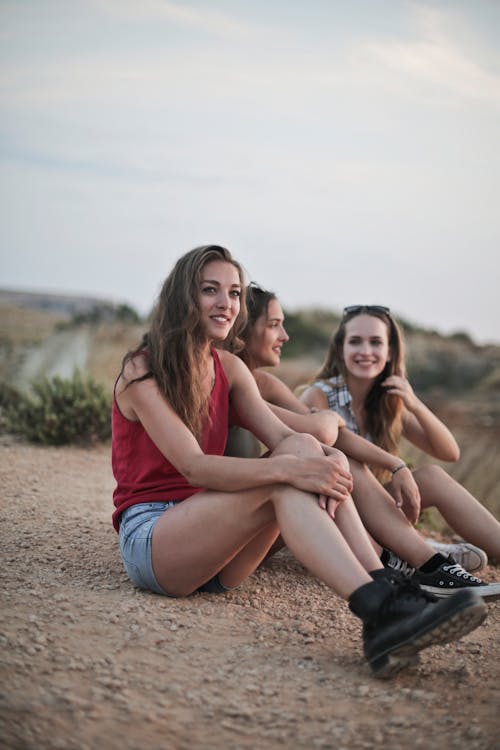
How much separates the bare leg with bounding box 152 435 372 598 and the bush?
3.94 m

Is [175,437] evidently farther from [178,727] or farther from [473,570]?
[473,570]

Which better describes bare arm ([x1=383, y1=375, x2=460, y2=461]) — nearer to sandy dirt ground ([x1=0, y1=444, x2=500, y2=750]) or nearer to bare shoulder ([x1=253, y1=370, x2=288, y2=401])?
bare shoulder ([x1=253, y1=370, x2=288, y2=401])

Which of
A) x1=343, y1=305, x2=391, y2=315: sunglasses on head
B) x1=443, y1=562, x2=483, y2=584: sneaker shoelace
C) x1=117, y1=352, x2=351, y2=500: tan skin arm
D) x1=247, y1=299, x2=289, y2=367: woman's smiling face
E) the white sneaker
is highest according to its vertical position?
x1=343, y1=305, x2=391, y2=315: sunglasses on head

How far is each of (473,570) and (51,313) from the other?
52.3 feet

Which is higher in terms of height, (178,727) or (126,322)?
(126,322)

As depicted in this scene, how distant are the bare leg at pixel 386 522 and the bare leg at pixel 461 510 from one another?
0.58m

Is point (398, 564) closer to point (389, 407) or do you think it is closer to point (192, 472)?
point (389, 407)

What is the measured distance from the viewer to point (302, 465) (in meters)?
3.04

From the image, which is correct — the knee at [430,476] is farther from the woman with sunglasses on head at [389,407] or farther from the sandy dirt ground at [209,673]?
the sandy dirt ground at [209,673]

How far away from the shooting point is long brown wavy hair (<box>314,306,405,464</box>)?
187 inches

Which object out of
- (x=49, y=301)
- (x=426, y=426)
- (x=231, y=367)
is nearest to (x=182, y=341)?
(x=231, y=367)

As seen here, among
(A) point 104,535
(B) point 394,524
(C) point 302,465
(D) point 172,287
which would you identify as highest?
(D) point 172,287

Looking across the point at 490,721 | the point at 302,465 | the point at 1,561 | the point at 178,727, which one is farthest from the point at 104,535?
the point at 490,721

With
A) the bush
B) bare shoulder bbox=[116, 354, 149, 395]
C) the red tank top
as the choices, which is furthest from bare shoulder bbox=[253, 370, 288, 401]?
the bush
